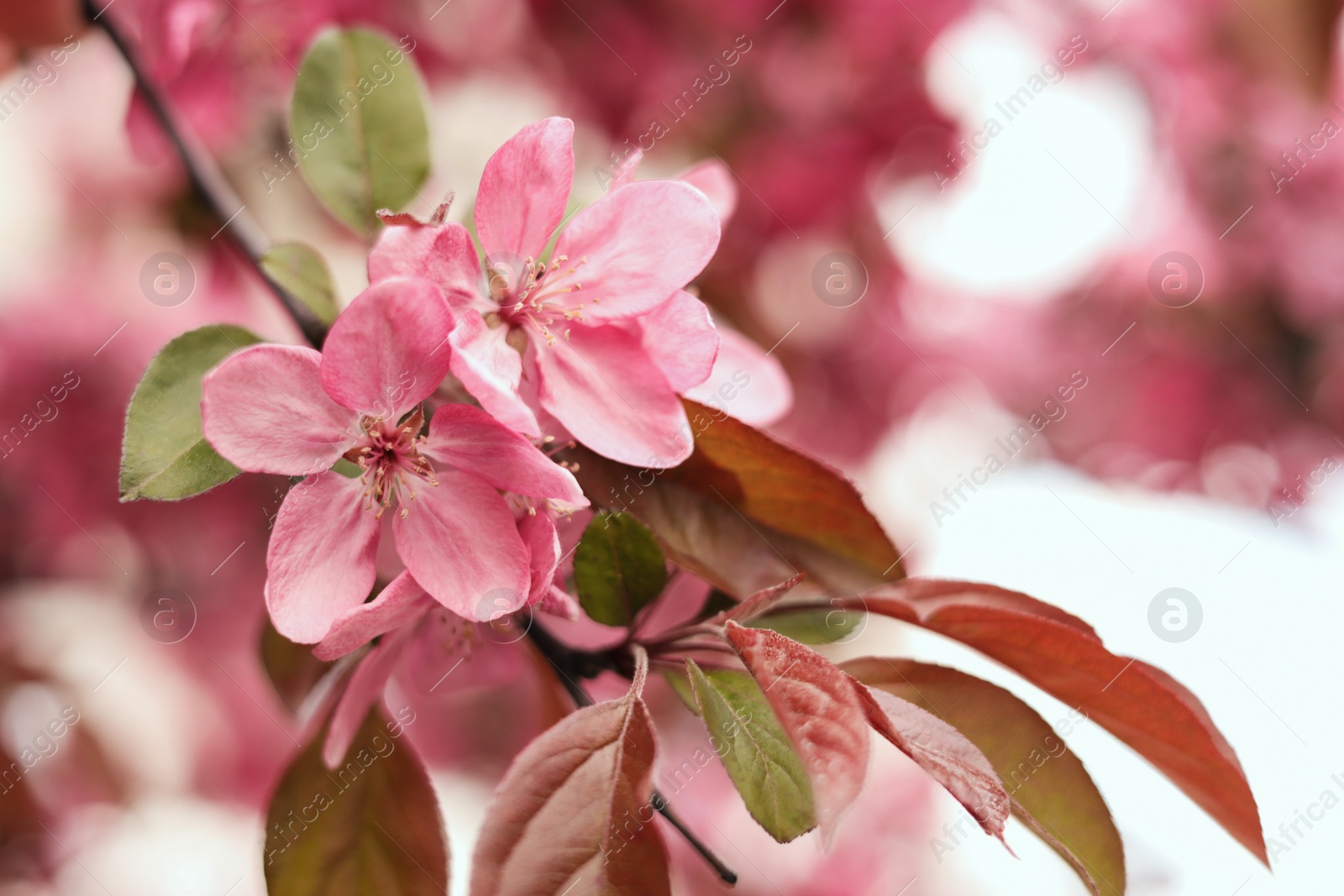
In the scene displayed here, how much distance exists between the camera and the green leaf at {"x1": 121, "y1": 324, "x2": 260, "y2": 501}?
49 cm

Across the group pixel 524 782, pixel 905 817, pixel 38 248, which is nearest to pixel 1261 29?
pixel 524 782

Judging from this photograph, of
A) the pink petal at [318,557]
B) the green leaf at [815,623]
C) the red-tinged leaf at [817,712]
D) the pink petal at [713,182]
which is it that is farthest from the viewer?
the pink petal at [713,182]

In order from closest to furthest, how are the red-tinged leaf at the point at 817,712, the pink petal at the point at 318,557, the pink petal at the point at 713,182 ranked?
the red-tinged leaf at the point at 817,712 < the pink petal at the point at 318,557 < the pink petal at the point at 713,182

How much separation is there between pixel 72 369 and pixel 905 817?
193 cm

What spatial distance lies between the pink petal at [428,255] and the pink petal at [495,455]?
8 centimetres

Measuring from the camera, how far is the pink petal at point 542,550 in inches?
19.3

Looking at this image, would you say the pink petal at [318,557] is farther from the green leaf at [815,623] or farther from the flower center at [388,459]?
the green leaf at [815,623]

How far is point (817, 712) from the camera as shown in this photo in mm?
417

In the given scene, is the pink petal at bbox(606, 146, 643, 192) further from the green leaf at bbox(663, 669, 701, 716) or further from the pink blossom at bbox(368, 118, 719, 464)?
the green leaf at bbox(663, 669, 701, 716)

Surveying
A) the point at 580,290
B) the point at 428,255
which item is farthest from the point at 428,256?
the point at 580,290

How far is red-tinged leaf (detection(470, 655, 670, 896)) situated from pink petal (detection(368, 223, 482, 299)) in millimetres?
263

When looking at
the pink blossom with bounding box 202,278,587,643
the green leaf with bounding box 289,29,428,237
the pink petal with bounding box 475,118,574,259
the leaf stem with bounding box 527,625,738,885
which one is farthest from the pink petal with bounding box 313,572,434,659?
the green leaf with bounding box 289,29,428,237

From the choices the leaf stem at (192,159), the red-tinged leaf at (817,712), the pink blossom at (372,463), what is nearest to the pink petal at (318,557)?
the pink blossom at (372,463)

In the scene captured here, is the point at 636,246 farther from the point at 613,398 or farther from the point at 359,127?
the point at 359,127
